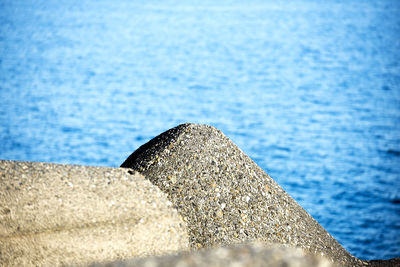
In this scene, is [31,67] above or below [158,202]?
below

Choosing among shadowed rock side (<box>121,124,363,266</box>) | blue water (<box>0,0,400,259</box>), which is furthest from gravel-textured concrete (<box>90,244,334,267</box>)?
blue water (<box>0,0,400,259</box>)

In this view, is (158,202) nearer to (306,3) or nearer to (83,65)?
(83,65)

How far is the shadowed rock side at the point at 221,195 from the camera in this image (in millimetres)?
3412

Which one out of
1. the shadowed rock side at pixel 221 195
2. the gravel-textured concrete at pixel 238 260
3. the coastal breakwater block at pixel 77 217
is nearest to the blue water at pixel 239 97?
the shadowed rock side at pixel 221 195

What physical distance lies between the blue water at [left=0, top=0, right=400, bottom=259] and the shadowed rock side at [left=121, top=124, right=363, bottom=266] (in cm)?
441

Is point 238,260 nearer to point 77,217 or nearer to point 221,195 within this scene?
point 77,217

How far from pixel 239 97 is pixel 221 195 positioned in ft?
39.6

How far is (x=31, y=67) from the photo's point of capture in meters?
18.1

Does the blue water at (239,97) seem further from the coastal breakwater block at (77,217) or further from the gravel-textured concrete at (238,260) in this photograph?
the gravel-textured concrete at (238,260)

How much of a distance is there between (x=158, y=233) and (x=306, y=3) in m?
39.7

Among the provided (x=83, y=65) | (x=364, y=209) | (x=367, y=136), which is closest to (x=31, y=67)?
(x=83, y=65)

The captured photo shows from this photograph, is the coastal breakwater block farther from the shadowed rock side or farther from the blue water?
the blue water

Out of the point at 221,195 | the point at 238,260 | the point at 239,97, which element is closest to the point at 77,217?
the point at 221,195

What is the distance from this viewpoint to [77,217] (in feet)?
9.21
